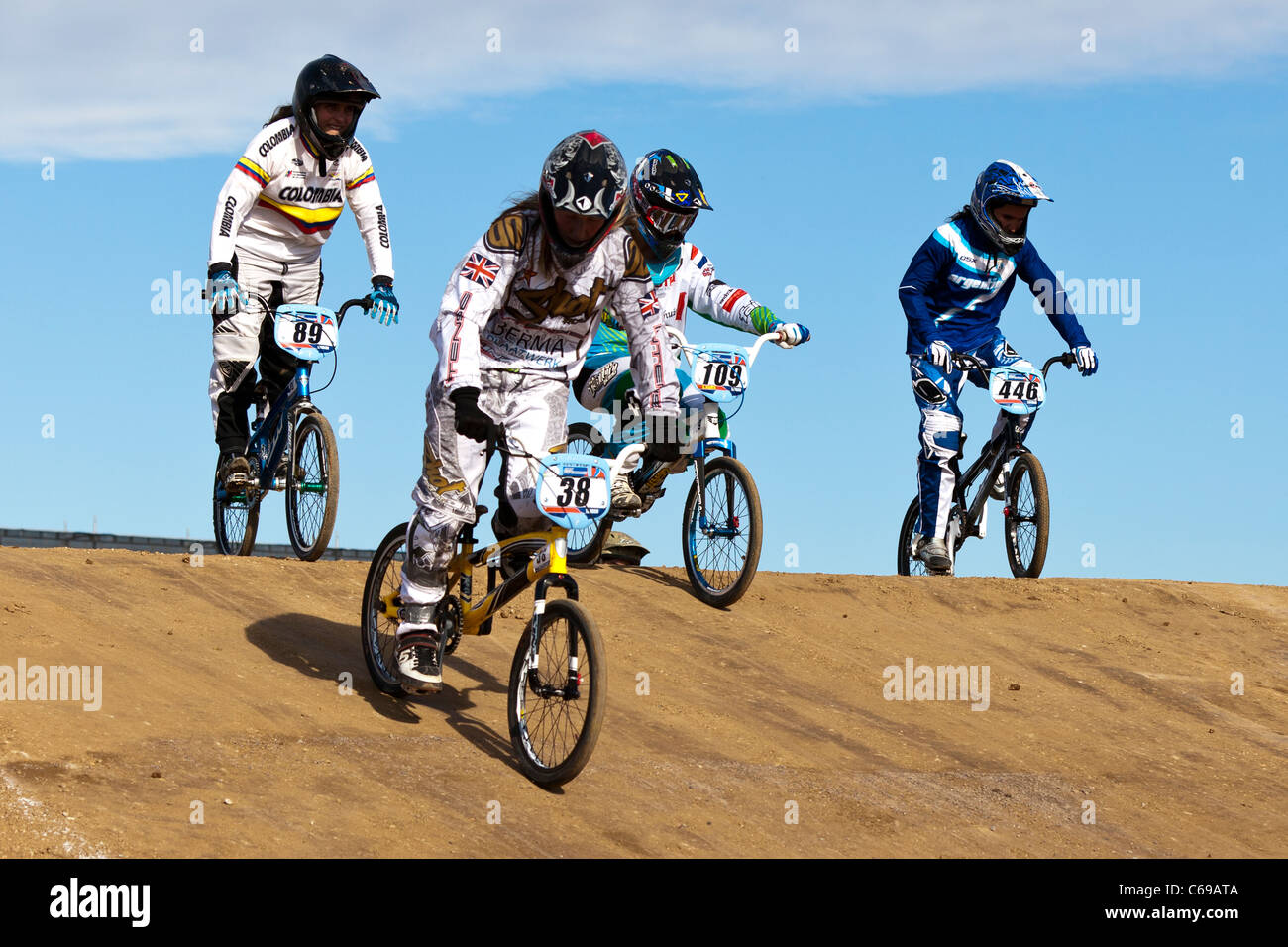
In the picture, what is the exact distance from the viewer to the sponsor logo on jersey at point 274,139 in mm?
10556

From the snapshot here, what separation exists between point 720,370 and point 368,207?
2670 mm

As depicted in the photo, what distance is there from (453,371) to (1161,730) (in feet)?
16.8

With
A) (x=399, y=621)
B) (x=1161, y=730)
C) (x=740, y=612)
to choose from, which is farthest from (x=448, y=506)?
(x=1161, y=730)

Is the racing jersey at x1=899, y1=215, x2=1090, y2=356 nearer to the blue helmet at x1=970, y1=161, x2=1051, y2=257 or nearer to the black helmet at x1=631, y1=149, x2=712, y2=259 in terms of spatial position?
the blue helmet at x1=970, y1=161, x2=1051, y2=257

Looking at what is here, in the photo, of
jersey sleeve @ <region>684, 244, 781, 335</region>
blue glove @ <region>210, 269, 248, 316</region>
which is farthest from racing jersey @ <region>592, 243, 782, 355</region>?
blue glove @ <region>210, 269, 248, 316</region>

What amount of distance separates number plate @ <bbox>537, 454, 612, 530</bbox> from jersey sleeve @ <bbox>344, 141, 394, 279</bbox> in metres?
3.99

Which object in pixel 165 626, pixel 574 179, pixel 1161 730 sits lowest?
pixel 1161 730

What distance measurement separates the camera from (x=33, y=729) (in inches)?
277

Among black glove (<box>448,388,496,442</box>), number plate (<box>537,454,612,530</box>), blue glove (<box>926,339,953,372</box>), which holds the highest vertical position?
blue glove (<box>926,339,953,372</box>)

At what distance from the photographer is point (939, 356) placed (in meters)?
12.1

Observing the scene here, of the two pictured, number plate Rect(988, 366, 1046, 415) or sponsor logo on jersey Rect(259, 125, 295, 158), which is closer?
sponsor logo on jersey Rect(259, 125, 295, 158)

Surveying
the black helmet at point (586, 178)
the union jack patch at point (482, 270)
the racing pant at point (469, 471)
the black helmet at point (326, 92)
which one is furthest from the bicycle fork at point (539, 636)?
the black helmet at point (326, 92)

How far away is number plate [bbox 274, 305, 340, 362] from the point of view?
34.6 ft
